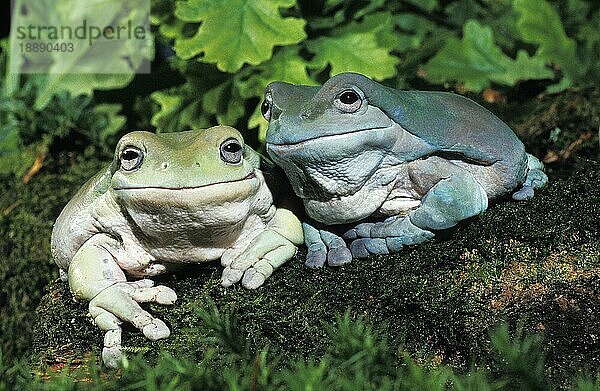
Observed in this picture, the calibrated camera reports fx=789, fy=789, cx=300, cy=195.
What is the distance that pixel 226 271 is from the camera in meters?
2.71

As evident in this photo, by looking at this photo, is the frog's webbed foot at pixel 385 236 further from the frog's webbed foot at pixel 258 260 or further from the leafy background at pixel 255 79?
the leafy background at pixel 255 79

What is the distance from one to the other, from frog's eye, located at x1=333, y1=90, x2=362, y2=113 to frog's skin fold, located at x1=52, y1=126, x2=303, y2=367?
35 cm

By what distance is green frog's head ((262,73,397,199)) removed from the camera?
242 cm

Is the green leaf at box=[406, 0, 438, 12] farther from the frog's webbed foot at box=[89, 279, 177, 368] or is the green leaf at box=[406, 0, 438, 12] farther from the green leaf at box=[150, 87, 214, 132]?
the frog's webbed foot at box=[89, 279, 177, 368]

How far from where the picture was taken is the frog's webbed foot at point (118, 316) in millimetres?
2529

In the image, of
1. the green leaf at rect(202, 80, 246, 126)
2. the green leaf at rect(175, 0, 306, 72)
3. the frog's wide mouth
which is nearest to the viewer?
the frog's wide mouth

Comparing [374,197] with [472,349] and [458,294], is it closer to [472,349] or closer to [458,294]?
[458,294]

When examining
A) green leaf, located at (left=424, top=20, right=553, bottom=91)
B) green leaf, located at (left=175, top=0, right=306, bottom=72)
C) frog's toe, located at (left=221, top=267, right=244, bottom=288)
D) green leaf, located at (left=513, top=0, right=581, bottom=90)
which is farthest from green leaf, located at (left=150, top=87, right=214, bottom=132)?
green leaf, located at (left=513, top=0, right=581, bottom=90)

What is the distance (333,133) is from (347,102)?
116mm

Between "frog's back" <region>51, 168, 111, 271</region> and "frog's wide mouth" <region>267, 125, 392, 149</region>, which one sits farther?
"frog's back" <region>51, 168, 111, 271</region>

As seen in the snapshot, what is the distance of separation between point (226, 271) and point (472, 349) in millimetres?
859

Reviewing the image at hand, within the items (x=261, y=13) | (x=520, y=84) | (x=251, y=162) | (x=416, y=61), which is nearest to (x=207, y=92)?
(x=261, y=13)

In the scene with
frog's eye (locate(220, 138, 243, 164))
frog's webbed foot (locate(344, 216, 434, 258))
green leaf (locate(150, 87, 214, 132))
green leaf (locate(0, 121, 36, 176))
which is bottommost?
green leaf (locate(0, 121, 36, 176))

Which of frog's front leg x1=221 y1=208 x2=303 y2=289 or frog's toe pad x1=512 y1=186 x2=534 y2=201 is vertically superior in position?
frog's toe pad x1=512 y1=186 x2=534 y2=201
